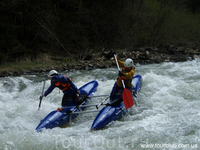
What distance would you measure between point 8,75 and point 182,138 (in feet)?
22.3

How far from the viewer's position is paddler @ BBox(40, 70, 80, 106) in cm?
415

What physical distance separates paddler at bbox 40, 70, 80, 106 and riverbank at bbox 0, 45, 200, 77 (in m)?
4.21

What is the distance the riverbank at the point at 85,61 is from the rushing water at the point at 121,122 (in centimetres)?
168

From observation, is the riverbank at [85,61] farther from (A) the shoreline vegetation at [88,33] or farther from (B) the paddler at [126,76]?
(B) the paddler at [126,76]

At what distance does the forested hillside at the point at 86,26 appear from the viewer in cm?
902

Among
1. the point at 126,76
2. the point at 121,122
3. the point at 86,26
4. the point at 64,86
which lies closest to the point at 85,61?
the point at 86,26

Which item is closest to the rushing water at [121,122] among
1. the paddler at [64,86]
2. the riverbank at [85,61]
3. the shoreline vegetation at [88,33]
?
the paddler at [64,86]

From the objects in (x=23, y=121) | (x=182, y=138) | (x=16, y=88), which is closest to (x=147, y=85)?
(x=182, y=138)

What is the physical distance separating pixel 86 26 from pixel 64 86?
8.49 meters

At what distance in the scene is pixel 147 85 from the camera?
5.96 meters

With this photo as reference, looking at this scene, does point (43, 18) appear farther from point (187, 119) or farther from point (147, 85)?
point (187, 119)

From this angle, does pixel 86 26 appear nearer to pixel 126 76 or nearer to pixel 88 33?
pixel 88 33

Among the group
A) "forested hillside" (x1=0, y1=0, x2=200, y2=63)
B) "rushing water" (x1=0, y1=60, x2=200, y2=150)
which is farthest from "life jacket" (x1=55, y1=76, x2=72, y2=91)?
"forested hillside" (x1=0, y1=0, x2=200, y2=63)

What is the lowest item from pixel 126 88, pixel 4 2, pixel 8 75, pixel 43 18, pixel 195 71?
pixel 8 75
